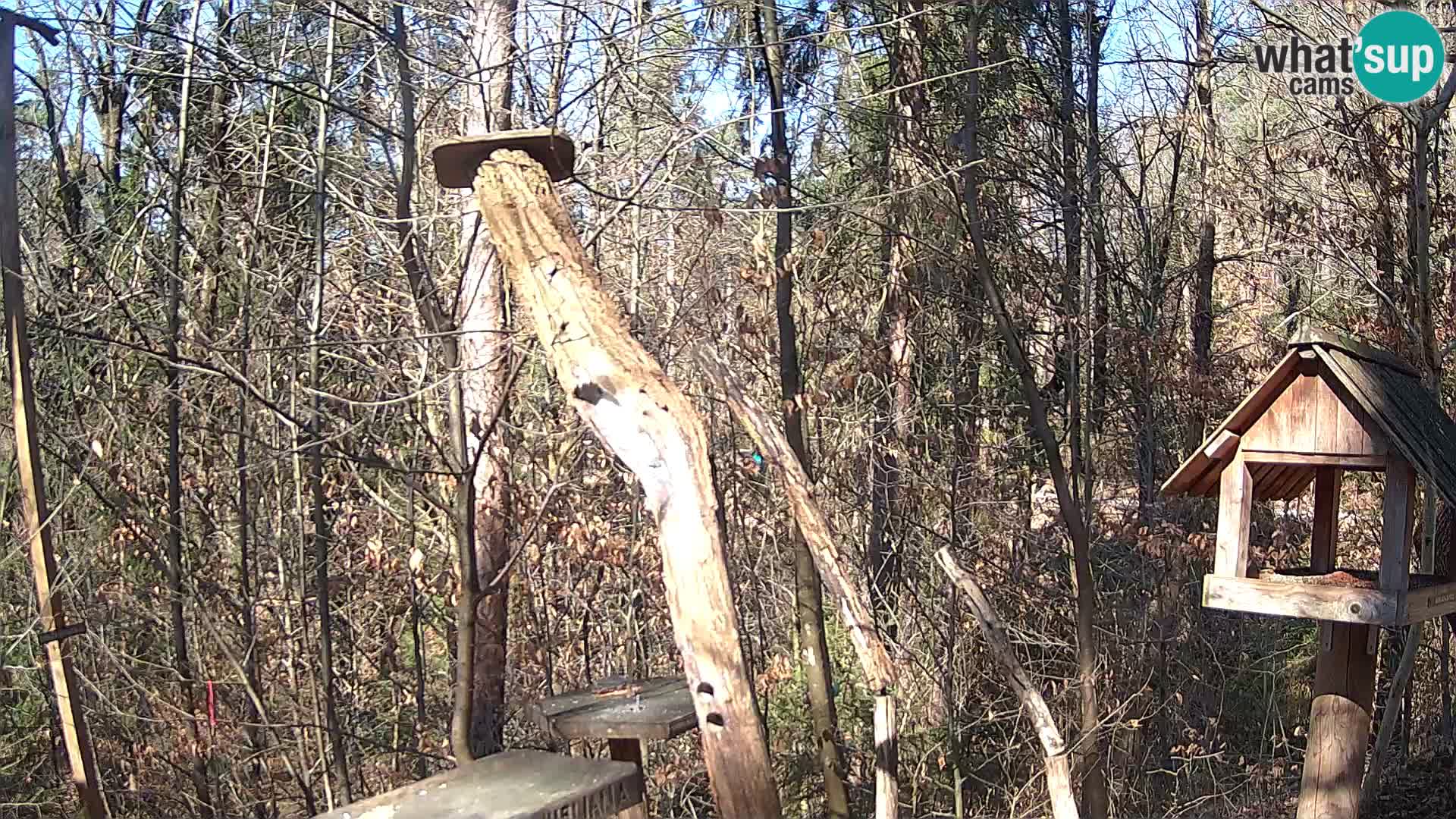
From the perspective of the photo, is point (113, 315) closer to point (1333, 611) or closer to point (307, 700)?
point (307, 700)

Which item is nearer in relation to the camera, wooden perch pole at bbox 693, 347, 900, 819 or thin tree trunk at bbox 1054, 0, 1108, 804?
wooden perch pole at bbox 693, 347, 900, 819

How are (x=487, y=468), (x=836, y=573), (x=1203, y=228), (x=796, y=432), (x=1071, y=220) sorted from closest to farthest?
(x=836, y=573)
(x=487, y=468)
(x=796, y=432)
(x=1071, y=220)
(x=1203, y=228)

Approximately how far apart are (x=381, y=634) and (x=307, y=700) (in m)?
0.67

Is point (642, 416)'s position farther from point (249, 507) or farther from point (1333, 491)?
point (249, 507)

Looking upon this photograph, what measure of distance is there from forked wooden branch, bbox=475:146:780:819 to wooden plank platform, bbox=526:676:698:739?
0.67 meters

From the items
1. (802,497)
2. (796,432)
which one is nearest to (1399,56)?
(796,432)

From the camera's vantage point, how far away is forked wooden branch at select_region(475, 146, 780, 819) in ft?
8.75

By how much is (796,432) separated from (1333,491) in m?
2.33

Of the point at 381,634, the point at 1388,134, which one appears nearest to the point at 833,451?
the point at 381,634

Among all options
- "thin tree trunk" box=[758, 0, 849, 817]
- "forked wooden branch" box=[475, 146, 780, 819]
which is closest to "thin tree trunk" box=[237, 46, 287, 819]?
"thin tree trunk" box=[758, 0, 849, 817]

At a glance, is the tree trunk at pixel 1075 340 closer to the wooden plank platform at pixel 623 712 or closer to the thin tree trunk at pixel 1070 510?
the thin tree trunk at pixel 1070 510

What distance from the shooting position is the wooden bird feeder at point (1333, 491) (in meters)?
3.29

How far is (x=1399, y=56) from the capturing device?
19.2ft

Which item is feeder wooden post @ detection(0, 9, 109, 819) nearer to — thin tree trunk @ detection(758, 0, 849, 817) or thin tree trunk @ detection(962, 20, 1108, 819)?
thin tree trunk @ detection(758, 0, 849, 817)
